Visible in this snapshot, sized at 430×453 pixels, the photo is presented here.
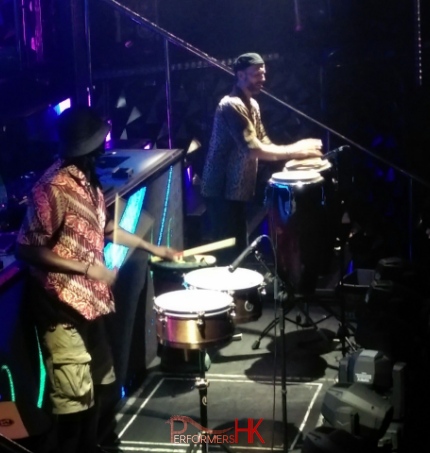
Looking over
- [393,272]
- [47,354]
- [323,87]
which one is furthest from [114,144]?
[47,354]

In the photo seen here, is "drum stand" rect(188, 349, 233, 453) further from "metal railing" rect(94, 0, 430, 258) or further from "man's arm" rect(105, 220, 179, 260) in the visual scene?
"metal railing" rect(94, 0, 430, 258)

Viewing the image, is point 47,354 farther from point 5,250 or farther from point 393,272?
point 393,272

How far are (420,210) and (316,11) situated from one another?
2.29 meters

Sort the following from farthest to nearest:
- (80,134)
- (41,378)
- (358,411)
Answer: (358,411), (41,378), (80,134)

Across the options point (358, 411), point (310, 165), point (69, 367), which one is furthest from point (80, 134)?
point (310, 165)

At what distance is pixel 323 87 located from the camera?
8.13 metres

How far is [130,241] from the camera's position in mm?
4492

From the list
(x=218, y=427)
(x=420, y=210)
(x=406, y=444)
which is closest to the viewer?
(x=406, y=444)

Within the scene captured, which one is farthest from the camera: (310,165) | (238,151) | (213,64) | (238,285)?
(213,64)

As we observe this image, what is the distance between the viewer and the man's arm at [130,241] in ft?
14.6

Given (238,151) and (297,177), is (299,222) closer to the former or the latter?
(297,177)

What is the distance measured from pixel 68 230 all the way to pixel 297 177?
6.55ft

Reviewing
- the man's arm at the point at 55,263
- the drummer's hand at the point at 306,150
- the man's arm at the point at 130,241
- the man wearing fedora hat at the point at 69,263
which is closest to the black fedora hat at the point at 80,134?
the man wearing fedora hat at the point at 69,263

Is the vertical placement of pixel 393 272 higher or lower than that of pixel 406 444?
higher
